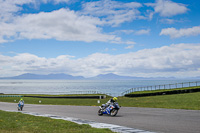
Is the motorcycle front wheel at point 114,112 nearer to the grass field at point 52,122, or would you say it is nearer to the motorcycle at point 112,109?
the motorcycle at point 112,109

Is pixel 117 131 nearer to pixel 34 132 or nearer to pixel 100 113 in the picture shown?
pixel 34 132

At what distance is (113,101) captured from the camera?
1736cm

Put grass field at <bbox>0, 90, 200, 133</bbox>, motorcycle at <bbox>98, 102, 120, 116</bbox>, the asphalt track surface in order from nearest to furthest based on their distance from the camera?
1. grass field at <bbox>0, 90, 200, 133</bbox>
2. the asphalt track surface
3. motorcycle at <bbox>98, 102, 120, 116</bbox>

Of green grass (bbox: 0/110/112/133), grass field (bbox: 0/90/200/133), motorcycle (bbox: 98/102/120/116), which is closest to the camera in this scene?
green grass (bbox: 0/110/112/133)

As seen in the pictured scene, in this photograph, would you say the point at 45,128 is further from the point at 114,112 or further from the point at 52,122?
the point at 114,112

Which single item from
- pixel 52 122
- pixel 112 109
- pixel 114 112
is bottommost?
pixel 52 122

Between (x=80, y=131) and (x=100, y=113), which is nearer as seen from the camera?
(x=80, y=131)

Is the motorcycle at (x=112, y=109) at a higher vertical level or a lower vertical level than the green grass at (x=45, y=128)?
higher

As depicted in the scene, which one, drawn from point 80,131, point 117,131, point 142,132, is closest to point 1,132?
point 80,131

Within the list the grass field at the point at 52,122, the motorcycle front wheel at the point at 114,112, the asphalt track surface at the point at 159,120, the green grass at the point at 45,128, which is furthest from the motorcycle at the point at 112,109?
the green grass at the point at 45,128

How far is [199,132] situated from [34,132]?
24.1ft

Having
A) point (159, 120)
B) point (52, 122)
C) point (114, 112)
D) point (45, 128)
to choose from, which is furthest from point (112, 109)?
point (45, 128)

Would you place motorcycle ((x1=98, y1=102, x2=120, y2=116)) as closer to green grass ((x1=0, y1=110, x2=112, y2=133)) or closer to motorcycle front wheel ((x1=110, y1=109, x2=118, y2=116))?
motorcycle front wheel ((x1=110, y1=109, x2=118, y2=116))

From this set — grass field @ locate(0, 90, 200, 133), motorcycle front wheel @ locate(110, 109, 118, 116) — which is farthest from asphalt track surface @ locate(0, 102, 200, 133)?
grass field @ locate(0, 90, 200, 133)
